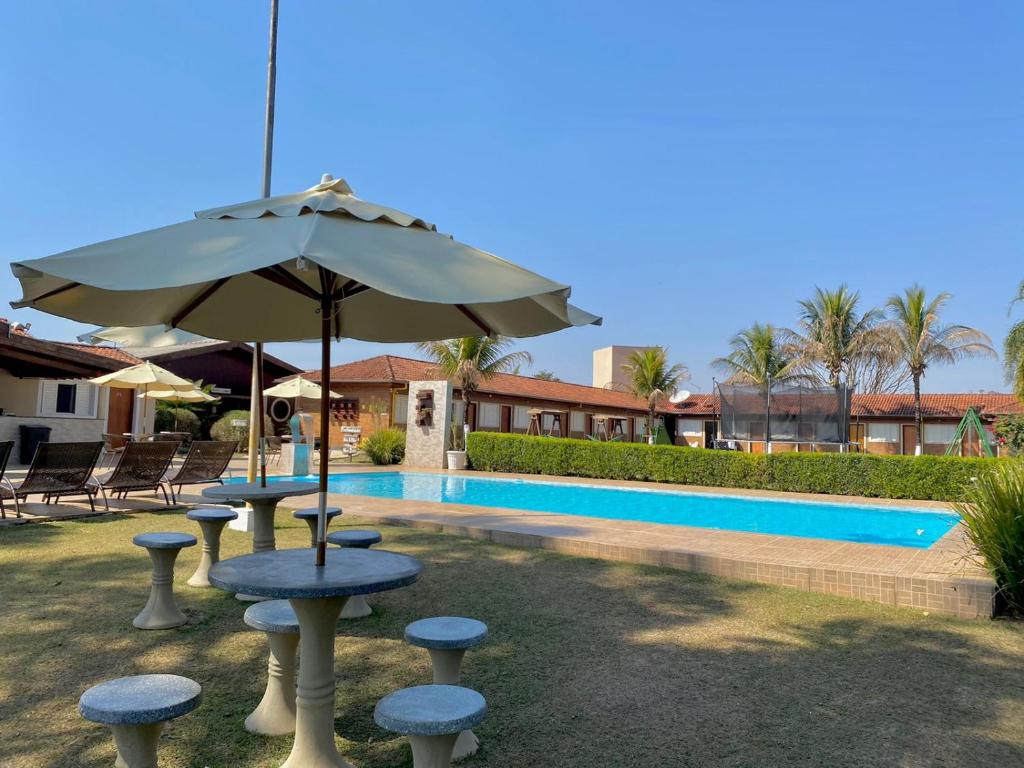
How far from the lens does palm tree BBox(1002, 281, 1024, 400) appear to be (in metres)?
18.3

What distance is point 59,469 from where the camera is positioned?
8047 mm

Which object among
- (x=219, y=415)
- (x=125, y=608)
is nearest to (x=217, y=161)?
(x=125, y=608)

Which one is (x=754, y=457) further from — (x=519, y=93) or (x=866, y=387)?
(x=866, y=387)

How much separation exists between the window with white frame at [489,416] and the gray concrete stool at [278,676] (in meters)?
26.2

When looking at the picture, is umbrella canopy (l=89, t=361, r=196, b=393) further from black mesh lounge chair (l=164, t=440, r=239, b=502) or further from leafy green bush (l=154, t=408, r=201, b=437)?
leafy green bush (l=154, t=408, r=201, b=437)

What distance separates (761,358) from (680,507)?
26.0m

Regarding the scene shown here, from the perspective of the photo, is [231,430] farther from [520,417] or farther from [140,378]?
[520,417]

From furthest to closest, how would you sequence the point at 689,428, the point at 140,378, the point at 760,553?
the point at 689,428, the point at 140,378, the point at 760,553

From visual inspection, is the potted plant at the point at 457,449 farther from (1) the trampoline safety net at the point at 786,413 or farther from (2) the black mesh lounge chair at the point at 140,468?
(2) the black mesh lounge chair at the point at 140,468

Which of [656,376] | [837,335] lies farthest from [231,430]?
[837,335]

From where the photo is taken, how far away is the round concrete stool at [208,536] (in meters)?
5.42

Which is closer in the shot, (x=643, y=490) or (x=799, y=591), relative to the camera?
(x=799, y=591)

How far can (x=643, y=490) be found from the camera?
15859mm

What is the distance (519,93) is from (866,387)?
3046 cm
